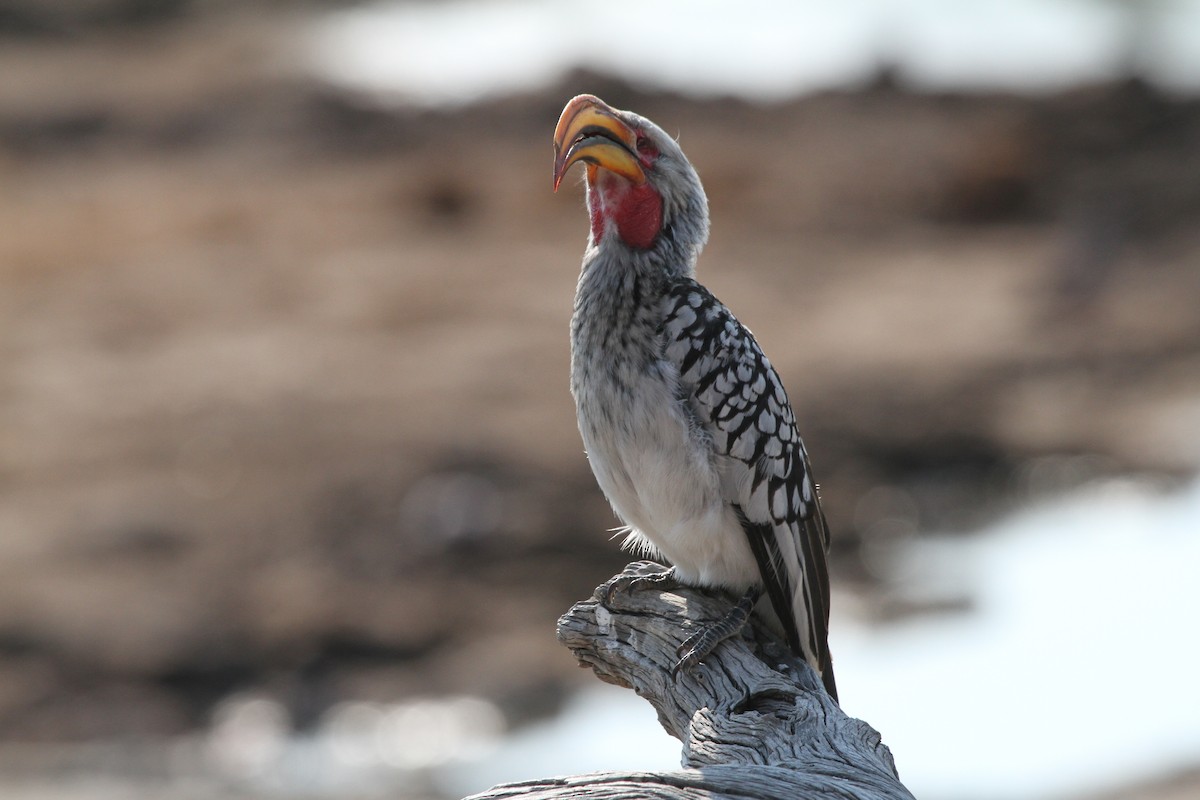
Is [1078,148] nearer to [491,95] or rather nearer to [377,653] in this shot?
[491,95]

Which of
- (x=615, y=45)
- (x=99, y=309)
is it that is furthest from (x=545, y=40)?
(x=99, y=309)

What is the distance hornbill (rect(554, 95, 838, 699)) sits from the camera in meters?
4.96

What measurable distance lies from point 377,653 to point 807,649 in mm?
6227

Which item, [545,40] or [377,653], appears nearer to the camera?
[377,653]

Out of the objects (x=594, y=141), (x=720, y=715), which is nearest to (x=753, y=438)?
(x=720, y=715)

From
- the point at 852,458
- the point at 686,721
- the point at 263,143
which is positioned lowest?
the point at 686,721

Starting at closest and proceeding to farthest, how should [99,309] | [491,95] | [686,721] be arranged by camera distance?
[686,721]
[99,309]
[491,95]

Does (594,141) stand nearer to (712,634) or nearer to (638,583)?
(638,583)

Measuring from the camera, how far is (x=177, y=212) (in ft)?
62.3

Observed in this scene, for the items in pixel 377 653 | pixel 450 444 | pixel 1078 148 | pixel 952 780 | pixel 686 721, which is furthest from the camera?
pixel 1078 148

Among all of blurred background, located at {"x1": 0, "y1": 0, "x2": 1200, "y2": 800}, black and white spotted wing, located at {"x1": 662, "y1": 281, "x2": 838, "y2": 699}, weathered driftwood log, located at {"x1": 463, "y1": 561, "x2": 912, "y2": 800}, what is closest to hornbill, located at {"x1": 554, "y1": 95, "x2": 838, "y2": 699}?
black and white spotted wing, located at {"x1": 662, "y1": 281, "x2": 838, "y2": 699}

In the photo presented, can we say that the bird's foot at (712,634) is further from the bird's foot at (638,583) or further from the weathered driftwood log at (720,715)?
the bird's foot at (638,583)

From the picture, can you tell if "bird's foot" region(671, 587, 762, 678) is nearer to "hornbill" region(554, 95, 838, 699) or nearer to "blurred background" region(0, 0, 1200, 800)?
"hornbill" region(554, 95, 838, 699)

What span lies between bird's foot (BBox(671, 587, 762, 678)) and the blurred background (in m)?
4.39
